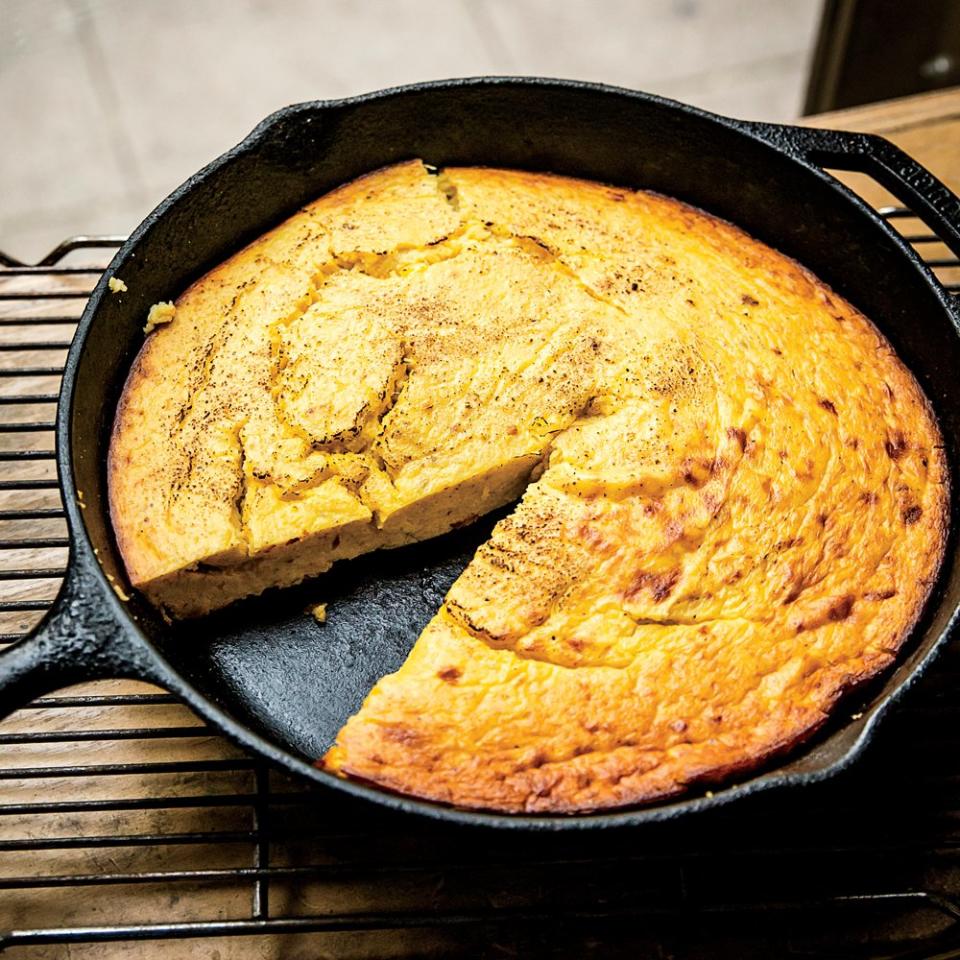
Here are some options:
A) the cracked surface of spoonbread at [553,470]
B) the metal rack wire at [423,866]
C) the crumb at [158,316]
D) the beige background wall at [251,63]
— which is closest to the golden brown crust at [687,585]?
the cracked surface of spoonbread at [553,470]

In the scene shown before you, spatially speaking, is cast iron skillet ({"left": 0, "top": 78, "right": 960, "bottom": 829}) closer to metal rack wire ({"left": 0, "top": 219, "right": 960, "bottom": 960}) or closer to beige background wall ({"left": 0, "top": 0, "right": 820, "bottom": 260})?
metal rack wire ({"left": 0, "top": 219, "right": 960, "bottom": 960})

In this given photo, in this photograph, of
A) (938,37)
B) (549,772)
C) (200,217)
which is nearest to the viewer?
(549,772)

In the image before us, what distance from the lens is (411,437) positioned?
8.54 ft

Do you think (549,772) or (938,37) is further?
(938,37)

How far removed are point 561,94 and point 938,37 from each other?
2.75 meters

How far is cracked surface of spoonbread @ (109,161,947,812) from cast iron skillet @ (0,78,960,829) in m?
0.08

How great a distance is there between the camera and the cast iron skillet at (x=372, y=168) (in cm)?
246

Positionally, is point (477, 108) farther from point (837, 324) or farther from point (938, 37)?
point (938, 37)

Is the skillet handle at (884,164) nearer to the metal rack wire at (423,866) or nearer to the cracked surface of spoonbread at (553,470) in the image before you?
the cracked surface of spoonbread at (553,470)

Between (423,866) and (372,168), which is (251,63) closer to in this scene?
A: (372,168)

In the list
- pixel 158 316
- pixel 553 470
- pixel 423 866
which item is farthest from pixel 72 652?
pixel 553 470

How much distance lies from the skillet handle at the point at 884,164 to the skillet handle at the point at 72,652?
2077mm

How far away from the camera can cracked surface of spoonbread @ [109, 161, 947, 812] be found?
2.28 meters

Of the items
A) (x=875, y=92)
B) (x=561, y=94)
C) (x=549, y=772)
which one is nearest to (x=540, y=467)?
(x=549, y=772)
